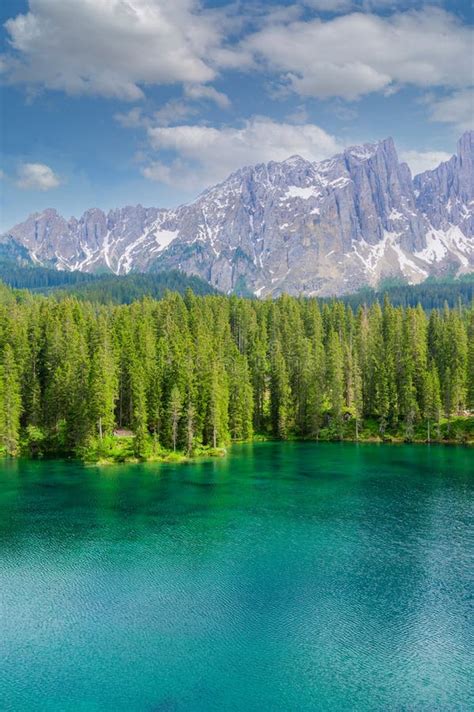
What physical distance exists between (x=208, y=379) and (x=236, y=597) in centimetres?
6563

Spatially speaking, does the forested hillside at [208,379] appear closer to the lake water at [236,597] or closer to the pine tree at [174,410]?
the pine tree at [174,410]

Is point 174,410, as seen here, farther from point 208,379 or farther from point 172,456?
point 208,379

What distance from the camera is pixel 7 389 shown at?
100125mm

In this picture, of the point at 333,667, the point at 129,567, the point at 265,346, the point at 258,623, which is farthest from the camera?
the point at 265,346

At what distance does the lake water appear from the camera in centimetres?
3089

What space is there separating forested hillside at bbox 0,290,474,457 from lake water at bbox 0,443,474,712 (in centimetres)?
2585

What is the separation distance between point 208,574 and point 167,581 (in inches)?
124

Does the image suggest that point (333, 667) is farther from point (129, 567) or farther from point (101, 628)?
point (129, 567)

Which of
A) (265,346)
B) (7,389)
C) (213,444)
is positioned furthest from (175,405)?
(265,346)

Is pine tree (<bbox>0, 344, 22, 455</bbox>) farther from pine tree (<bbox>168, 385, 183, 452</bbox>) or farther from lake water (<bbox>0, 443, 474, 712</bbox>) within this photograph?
pine tree (<bbox>168, 385, 183, 452</bbox>)

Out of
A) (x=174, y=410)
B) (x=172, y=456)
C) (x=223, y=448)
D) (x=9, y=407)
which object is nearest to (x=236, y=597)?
(x=172, y=456)

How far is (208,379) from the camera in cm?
10550

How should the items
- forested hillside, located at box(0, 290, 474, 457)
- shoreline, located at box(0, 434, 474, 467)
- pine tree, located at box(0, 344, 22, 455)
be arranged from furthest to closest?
1. forested hillside, located at box(0, 290, 474, 457)
2. pine tree, located at box(0, 344, 22, 455)
3. shoreline, located at box(0, 434, 474, 467)

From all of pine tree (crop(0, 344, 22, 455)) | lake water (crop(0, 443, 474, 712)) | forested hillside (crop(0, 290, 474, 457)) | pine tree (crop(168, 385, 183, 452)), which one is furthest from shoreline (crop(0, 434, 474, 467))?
lake water (crop(0, 443, 474, 712))
